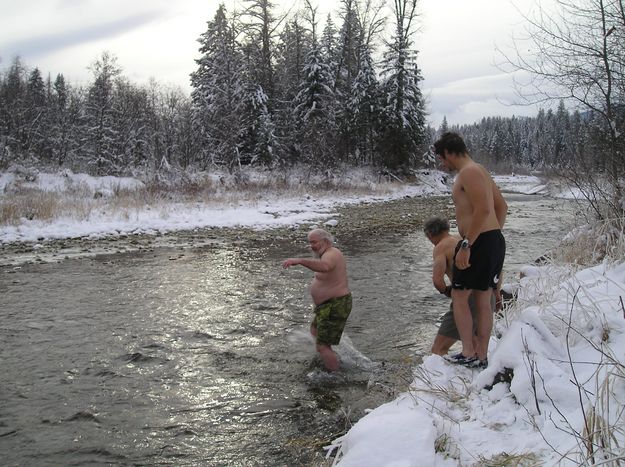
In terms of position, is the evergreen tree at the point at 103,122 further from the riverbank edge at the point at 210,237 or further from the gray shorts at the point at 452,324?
the gray shorts at the point at 452,324

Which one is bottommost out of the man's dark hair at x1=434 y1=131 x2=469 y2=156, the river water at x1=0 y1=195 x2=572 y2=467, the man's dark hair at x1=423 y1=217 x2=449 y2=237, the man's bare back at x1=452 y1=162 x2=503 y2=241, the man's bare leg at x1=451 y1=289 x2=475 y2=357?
the river water at x1=0 y1=195 x2=572 y2=467

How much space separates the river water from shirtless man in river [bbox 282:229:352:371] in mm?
274

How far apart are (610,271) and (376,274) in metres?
5.61

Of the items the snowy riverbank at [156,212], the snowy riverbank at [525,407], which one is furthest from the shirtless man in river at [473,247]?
the snowy riverbank at [156,212]

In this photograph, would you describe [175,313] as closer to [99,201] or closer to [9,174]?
[99,201]

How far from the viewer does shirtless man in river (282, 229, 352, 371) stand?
5188mm

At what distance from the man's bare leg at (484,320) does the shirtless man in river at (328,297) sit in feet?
5.41

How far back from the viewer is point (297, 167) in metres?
35.0

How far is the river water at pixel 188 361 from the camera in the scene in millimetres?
3746

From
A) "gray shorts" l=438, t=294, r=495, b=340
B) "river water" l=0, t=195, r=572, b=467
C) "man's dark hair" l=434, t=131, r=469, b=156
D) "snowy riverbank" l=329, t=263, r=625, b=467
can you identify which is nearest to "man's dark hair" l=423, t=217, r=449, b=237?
"gray shorts" l=438, t=294, r=495, b=340

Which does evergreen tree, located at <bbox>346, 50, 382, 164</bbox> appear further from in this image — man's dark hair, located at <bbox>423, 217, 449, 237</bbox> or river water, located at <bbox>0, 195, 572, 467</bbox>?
man's dark hair, located at <bbox>423, 217, 449, 237</bbox>

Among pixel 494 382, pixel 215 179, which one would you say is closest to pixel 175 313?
pixel 494 382

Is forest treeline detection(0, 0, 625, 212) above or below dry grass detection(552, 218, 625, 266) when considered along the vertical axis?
above

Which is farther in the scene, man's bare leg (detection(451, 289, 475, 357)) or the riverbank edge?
the riverbank edge
